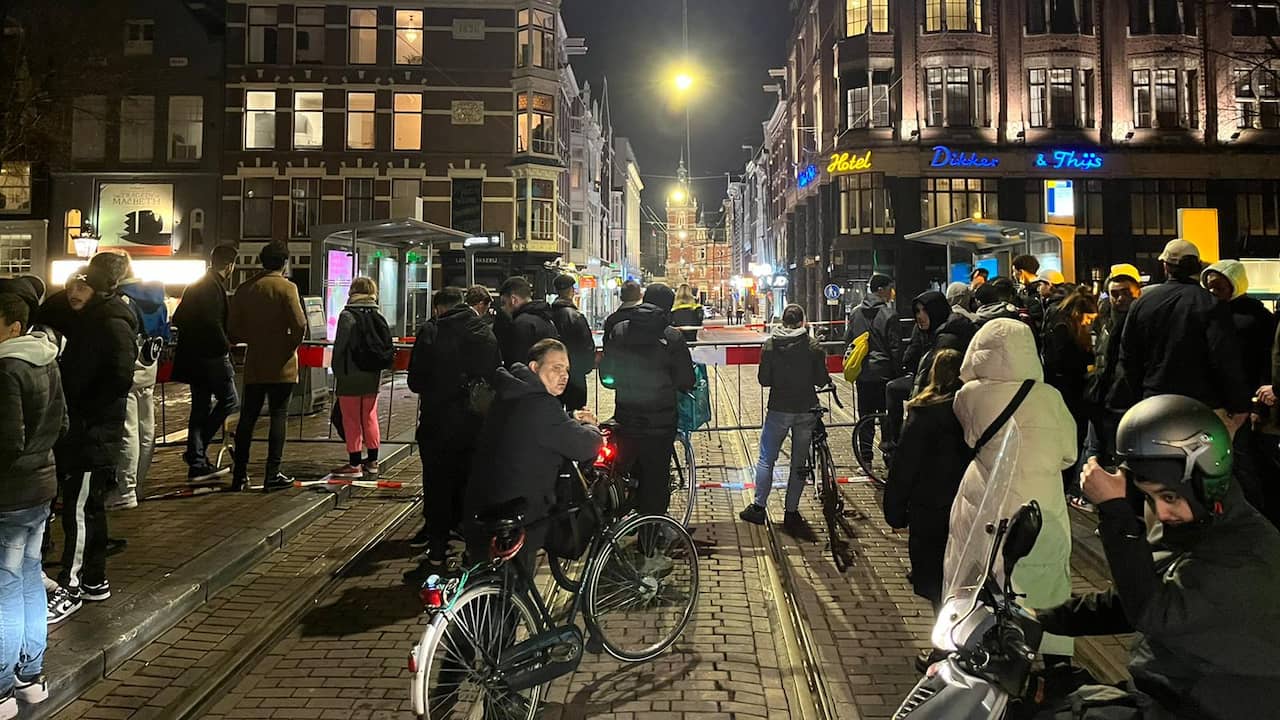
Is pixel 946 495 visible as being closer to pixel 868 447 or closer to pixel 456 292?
pixel 456 292

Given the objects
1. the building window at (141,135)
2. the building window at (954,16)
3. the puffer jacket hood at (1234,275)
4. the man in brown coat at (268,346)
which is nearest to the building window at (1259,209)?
the building window at (954,16)

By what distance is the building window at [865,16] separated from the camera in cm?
3331

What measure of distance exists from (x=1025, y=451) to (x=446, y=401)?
12.5 feet

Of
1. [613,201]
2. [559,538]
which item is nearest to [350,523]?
[559,538]

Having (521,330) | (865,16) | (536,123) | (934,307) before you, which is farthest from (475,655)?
(865,16)

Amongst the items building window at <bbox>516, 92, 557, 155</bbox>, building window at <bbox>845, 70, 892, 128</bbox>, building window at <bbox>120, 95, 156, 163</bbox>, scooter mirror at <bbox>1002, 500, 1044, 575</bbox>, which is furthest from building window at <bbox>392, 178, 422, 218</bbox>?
scooter mirror at <bbox>1002, 500, 1044, 575</bbox>

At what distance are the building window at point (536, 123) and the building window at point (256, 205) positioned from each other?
10.8 meters

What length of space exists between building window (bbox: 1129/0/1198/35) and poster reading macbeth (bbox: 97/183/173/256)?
41114 mm

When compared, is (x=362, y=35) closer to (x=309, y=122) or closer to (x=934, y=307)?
(x=309, y=122)

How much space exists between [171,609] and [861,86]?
3438 centimetres

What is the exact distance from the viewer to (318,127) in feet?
110

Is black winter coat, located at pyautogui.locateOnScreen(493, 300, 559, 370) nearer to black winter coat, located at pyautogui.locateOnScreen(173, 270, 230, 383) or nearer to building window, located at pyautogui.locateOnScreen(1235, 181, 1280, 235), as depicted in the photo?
black winter coat, located at pyautogui.locateOnScreen(173, 270, 230, 383)

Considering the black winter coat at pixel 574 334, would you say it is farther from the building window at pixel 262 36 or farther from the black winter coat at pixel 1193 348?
the building window at pixel 262 36

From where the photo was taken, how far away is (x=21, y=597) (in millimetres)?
3615
